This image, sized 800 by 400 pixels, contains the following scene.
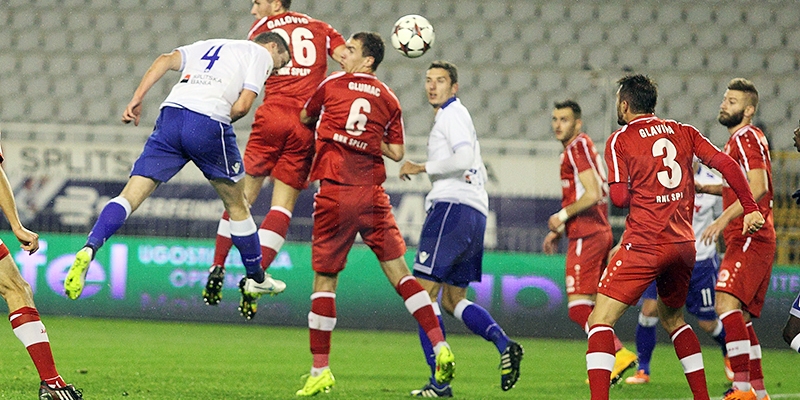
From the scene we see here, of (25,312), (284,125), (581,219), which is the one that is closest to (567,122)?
(581,219)

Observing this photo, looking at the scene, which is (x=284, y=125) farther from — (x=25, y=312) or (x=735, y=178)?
(x=735, y=178)

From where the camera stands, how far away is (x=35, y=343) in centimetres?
491

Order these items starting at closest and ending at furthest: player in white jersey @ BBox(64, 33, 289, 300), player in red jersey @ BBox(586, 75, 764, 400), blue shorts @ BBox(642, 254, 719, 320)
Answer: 1. player in red jersey @ BBox(586, 75, 764, 400)
2. player in white jersey @ BBox(64, 33, 289, 300)
3. blue shorts @ BBox(642, 254, 719, 320)

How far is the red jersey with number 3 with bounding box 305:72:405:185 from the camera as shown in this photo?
6.62 metres

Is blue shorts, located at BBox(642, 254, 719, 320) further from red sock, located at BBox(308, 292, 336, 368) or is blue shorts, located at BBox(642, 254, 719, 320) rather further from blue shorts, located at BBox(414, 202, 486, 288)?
red sock, located at BBox(308, 292, 336, 368)

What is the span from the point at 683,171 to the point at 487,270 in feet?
19.8

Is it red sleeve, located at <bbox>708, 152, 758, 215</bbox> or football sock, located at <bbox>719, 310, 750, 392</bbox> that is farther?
football sock, located at <bbox>719, 310, 750, 392</bbox>

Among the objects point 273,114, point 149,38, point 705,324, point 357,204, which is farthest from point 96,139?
point 705,324

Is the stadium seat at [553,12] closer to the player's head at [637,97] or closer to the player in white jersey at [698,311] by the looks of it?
the player in white jersey at [698,311]

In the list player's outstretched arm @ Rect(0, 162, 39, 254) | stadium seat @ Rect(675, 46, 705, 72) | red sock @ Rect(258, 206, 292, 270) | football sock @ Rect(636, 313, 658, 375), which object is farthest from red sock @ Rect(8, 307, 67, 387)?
stadium seat @ Rect(675, 46, 705, 72)

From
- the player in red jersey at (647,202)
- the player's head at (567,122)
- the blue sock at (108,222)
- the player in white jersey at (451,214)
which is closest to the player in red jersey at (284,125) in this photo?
the player in white jersey at (451,214)

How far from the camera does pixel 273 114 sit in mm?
7418

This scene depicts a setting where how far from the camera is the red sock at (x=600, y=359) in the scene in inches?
198

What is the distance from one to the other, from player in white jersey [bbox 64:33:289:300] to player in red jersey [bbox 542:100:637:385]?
8.51 feet
